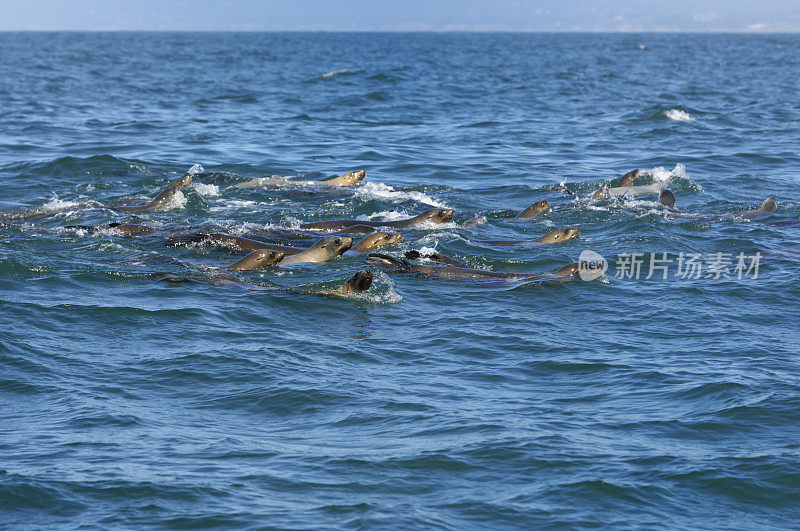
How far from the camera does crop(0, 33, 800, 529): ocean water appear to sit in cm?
641

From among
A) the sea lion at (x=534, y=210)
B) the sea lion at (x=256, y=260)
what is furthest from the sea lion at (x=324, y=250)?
the sea lion at (x=534, y=210)

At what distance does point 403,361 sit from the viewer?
29.6 feet

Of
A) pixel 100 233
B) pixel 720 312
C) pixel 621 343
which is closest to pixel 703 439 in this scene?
pixel 621 343

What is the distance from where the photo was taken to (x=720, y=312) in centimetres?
1067

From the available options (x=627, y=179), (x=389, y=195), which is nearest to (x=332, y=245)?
(x=389, y=195)

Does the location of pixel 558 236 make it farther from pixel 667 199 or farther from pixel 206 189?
pixel 206 189

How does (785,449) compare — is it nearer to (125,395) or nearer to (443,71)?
(125,395)

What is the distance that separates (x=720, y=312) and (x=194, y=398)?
6.14m

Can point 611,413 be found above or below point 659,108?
below

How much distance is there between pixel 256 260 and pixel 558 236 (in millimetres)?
4634

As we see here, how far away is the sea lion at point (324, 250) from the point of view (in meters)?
12.3

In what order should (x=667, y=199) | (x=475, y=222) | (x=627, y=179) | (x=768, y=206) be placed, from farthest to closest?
(x=627, y=179) → (x=667, y=199) → (x=768, y=206) → (x=475, y=222)

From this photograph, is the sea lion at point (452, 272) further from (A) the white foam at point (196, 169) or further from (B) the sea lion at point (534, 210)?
(A) the white foam at point (196, 169)

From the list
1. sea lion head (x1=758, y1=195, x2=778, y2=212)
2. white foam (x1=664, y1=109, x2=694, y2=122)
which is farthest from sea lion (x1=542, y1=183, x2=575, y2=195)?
white foam (x1=664, y1=109, x2=694, y2=122)
